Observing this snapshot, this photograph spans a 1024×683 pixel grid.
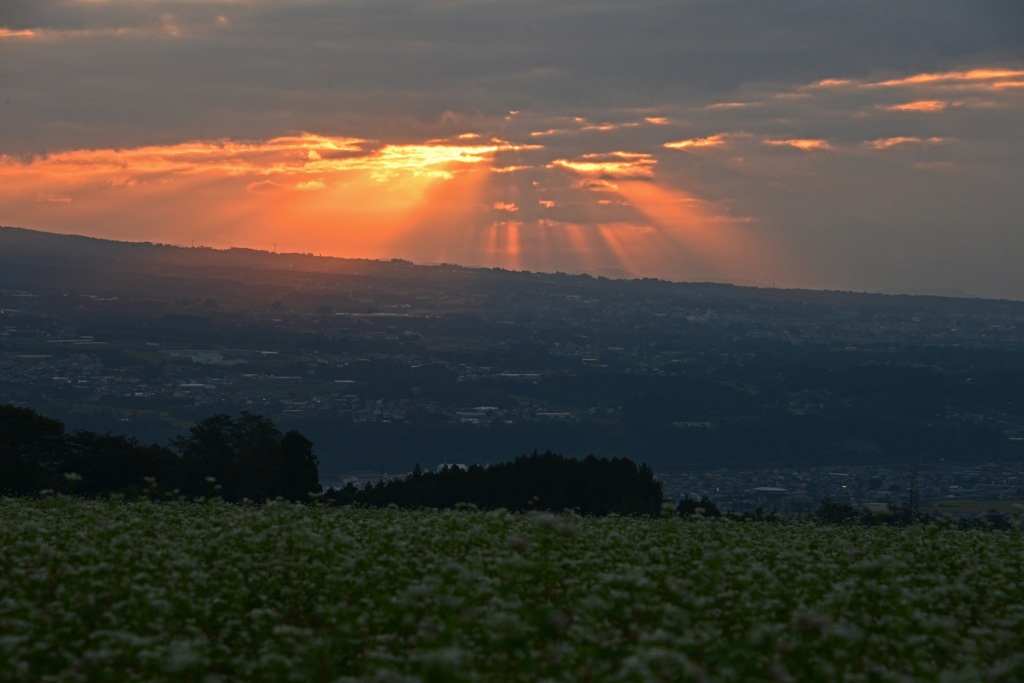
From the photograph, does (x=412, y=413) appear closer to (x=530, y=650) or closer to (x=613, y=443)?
(x=613, y=443)

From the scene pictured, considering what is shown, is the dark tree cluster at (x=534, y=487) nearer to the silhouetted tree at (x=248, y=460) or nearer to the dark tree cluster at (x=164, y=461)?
the silhouetted tree at (x=248, y=460)

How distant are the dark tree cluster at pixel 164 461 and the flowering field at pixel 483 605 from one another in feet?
84.1

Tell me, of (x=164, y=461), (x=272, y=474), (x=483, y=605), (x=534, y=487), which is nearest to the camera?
(x=483, y=605)

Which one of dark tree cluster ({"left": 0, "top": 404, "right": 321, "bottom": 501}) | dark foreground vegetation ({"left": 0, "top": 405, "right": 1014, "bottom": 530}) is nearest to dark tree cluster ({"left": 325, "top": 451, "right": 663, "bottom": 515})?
dark foreground vegetation ({"left": 0, "top": 405, "right": 1014, "bottom": 530})

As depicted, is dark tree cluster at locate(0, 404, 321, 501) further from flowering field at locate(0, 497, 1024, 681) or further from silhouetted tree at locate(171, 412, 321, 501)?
flowering field at locate(0, 497, 1024, 681)

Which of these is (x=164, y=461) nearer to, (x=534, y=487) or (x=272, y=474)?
(x=272, y=474)

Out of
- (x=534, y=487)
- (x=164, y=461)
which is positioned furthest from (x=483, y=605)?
(x=164, y=461)

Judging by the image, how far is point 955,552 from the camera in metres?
20.2

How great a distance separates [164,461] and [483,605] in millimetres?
37783

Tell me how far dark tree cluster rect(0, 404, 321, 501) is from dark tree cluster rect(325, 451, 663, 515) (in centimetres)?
233

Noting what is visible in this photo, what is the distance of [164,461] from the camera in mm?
50250

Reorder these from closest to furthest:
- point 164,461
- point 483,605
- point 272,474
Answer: point 483,605, point 272,474, point 164,461

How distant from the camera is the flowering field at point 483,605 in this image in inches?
486

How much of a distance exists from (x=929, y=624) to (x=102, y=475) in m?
38.6
